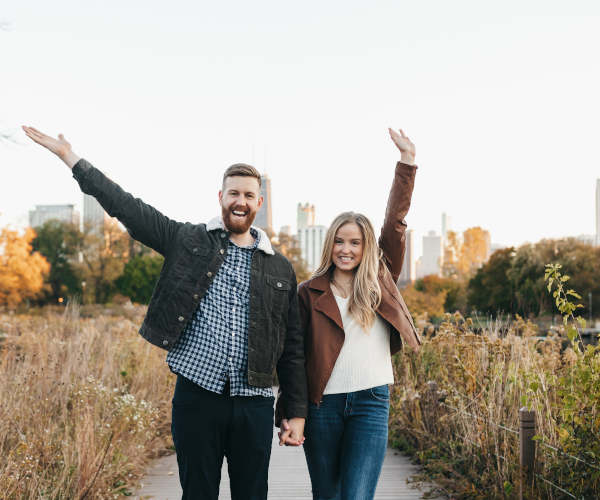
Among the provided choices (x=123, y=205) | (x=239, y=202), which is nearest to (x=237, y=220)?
(x=239, y=202)

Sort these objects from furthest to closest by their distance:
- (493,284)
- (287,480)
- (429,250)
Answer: (429,250) → (493,284) → (287,480)

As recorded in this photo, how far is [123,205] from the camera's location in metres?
2.36

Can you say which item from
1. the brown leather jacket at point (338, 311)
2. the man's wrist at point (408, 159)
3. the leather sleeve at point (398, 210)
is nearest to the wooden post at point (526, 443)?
the brown leather jacket at point (338, 311)

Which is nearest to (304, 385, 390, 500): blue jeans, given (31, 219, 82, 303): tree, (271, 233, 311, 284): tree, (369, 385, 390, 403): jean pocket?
(369, 385, 390, 403): jean pocket

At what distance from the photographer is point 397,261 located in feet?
A: 9.43

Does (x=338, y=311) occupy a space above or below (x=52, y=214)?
below

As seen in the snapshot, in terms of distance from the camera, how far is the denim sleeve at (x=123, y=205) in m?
2.36

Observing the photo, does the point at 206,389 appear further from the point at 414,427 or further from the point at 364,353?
the point at 414,427

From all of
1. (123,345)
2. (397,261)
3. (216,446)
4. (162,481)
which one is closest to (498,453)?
(397,261)

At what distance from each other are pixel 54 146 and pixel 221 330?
1.07 meters

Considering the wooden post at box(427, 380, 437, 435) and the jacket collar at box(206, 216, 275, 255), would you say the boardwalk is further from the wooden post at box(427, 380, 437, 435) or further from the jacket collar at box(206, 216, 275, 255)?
the jacket collar at box(206, 216, 275, 255)

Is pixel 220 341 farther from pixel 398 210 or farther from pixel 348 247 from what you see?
pixel 398 210

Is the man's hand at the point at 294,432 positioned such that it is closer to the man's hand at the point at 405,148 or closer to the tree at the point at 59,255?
the man's hand at the point at 405,148

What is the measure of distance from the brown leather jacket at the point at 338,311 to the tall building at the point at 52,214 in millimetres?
57764
